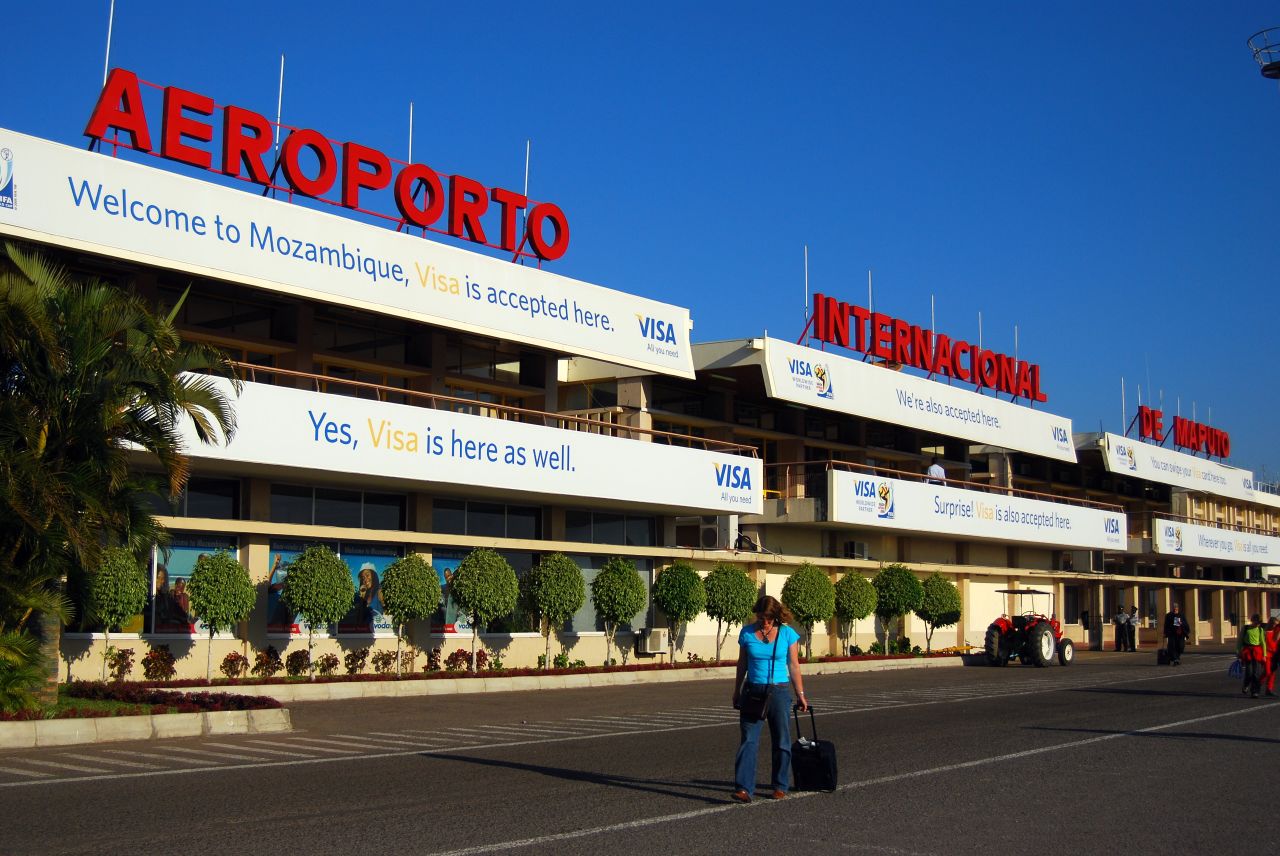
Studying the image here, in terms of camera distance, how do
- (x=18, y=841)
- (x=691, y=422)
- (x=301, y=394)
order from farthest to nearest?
(x=691, y=422)
(x=301, y=394)
(x=18, y=841)

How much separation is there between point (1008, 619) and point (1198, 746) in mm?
25953

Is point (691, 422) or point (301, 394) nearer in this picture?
point (301, 394)

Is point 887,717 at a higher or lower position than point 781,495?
lower

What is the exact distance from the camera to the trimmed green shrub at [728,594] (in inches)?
1404

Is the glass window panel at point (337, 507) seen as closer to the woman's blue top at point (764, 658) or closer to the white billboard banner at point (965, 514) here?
the white billboard banner at point (965, 514)

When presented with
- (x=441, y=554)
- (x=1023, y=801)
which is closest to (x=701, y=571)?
(x=441, y=554)

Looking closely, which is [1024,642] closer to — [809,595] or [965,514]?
[965,514]

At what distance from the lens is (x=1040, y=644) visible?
133 feet

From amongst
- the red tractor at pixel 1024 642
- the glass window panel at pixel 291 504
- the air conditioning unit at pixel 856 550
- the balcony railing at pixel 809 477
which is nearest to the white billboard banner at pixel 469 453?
the glass window panel at pixel 291 504

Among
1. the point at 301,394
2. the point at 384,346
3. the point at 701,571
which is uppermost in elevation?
the point at 384,346

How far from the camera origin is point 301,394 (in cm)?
2508

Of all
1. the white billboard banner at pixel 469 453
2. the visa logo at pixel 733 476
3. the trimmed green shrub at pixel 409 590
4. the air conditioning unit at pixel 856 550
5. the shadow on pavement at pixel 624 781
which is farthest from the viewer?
the air conditioning unit at pixel 856 550

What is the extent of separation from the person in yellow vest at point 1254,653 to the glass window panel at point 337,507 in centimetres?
1850

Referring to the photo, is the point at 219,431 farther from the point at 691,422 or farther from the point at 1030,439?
the point at 1030,439
